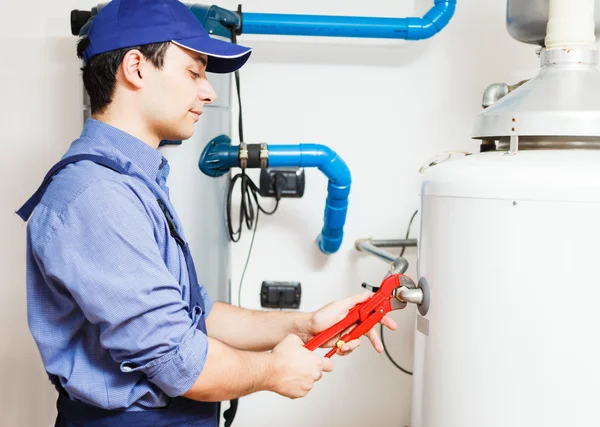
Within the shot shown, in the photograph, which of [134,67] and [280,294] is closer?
[134,67]

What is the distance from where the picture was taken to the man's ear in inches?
41.7

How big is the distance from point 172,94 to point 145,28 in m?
0.12

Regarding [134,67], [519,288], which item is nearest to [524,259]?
[519,288]

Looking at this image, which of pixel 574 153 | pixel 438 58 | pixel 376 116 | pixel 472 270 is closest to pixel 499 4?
pixel 438 58

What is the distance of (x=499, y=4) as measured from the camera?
1.82 metres

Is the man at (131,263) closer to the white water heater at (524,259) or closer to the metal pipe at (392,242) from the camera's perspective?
the white water heater at (524,259)

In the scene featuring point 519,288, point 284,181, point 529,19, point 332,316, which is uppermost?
point 529,19

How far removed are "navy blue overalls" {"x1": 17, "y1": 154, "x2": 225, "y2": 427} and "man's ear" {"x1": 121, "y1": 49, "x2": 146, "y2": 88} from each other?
6.5 inches

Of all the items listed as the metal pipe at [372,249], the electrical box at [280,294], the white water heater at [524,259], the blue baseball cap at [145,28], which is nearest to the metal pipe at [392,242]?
the metal pipe at [372,249]

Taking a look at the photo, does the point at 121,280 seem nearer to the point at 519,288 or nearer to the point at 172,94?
the point at 172,94

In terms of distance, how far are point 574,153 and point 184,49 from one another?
681 mm

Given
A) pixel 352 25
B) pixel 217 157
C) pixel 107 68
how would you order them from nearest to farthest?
1. pixel 107 68
2. pixel 217 157
3. pixel 352 25

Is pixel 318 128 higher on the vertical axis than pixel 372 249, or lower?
higher

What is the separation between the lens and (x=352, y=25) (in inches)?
65.7
